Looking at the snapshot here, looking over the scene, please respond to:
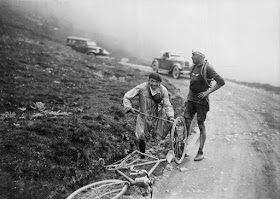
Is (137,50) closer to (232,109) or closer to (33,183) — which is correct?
(232,109)

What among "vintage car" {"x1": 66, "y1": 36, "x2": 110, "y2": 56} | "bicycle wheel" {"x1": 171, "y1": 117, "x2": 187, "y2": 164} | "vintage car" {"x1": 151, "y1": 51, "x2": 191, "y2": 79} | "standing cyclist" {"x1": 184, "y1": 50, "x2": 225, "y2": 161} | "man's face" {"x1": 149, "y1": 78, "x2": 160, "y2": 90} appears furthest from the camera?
"vintage car" {"x1": 66, "y1": 36, "x2": 110, "y2": 56}

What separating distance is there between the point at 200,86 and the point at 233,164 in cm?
217

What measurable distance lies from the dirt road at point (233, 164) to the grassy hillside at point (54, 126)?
1.56 metres

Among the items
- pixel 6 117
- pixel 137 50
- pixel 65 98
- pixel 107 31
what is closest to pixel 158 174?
pixel 6 117

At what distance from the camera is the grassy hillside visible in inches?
197

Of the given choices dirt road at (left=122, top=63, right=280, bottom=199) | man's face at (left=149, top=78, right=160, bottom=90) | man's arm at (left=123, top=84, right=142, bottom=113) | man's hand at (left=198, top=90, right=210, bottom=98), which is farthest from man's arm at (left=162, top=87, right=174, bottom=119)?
dirt road at (left=122, top=63, right=280, bottom=199)

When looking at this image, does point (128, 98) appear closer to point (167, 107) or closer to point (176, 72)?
point (167, 107)

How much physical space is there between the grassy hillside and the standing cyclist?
1.88m

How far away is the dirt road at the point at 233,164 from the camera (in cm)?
557

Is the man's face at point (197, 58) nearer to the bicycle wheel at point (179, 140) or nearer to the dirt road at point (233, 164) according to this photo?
the bicycle wheel at point (179, 140)

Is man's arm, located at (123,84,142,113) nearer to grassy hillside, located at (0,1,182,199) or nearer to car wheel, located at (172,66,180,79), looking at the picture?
grassy hillside, located at (0,1,182,199)

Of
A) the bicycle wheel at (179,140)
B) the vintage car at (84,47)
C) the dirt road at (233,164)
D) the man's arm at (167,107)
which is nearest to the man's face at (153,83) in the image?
the man's arm at (167,107)

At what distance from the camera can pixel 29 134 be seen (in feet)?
20.2

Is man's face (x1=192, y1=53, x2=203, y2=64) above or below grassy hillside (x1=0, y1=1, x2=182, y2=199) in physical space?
above
